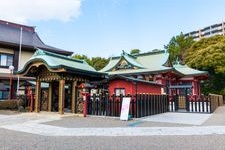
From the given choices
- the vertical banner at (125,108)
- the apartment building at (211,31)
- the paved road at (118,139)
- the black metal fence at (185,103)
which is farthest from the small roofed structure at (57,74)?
the apartment building at (211,31)

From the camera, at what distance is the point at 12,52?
2358 centimetres

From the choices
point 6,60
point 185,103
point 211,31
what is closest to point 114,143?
point 185,103

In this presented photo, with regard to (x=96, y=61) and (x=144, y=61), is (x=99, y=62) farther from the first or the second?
(x=144, y=61)

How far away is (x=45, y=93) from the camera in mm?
17172

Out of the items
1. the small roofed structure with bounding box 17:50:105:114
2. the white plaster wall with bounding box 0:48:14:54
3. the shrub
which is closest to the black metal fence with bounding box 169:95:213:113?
the small roofed structure with bounding box 17:50:105:114

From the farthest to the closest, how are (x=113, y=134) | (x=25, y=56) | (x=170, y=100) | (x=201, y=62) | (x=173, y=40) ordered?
(x=173, y=40)
(x=201, y=62)
(x=25, y=56)
(x=170, y=100)
(x=113, y=134)

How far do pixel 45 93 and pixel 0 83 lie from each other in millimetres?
6901

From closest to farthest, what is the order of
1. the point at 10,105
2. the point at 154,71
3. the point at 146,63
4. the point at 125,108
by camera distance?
the point at 125,108 → the point at 10,105 → the point at 154,71 → the point at 146,63

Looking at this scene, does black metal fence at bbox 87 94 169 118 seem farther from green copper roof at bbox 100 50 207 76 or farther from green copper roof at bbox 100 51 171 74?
green copper roof at bbox 100 51 171 74

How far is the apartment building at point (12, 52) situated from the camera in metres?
21.9

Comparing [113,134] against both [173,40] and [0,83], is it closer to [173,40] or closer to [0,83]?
[0,83]

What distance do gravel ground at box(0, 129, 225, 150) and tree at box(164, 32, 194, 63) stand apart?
36944 mm

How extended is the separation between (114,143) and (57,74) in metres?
9.10

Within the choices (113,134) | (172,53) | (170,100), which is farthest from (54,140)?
(172,53)
